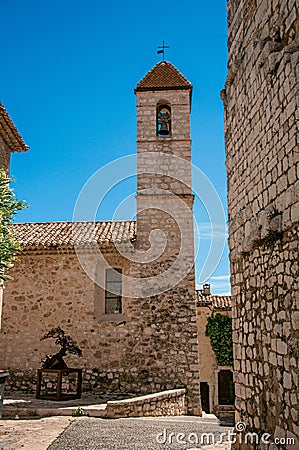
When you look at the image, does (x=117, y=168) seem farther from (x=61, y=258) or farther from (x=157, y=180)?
(x=61, y=258)

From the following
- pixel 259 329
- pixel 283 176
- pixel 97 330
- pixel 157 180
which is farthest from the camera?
pixel 157 180

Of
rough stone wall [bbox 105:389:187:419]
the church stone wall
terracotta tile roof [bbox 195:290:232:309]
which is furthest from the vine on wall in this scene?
rough stone wall [bbox 105:389:187:419]

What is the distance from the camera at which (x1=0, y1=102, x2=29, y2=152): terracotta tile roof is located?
9.72m

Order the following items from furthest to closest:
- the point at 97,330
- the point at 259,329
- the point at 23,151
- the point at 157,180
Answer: the point at 157,180, the point at 97,330, the point at 23,151, the point at 259,329

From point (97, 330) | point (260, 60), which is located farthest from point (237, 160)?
point (97, 330)

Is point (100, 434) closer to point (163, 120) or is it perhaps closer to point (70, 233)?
point (70, 233)

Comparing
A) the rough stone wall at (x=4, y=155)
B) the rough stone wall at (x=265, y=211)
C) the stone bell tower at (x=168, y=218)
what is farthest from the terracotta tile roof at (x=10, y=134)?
the rough stone wall at (x=265, y=211)

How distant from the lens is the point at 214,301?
1830 centimetres

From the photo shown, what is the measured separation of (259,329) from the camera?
492 centimetres

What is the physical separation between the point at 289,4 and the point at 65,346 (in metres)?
9.80

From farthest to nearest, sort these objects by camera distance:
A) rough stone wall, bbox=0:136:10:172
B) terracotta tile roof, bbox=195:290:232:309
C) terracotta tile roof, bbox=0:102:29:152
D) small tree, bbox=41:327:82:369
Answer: terracotta tile roof, bbox=195:290:232:309 < small tree, bbox=41:327:82:369 < rough stone wall, bbox=0:136:10:172 < terracotta tile roof, bbox=0:102:29:152

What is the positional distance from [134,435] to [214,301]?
1131 cm

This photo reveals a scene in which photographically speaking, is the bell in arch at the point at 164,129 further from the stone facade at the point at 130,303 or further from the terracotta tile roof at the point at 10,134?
the terracotta tile roof at the point at 10,134

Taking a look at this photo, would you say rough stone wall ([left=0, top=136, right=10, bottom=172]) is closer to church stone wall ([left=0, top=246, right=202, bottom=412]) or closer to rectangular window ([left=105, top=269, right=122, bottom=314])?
church stone wall ([left=0, top=246, right=202, bottom=412])
